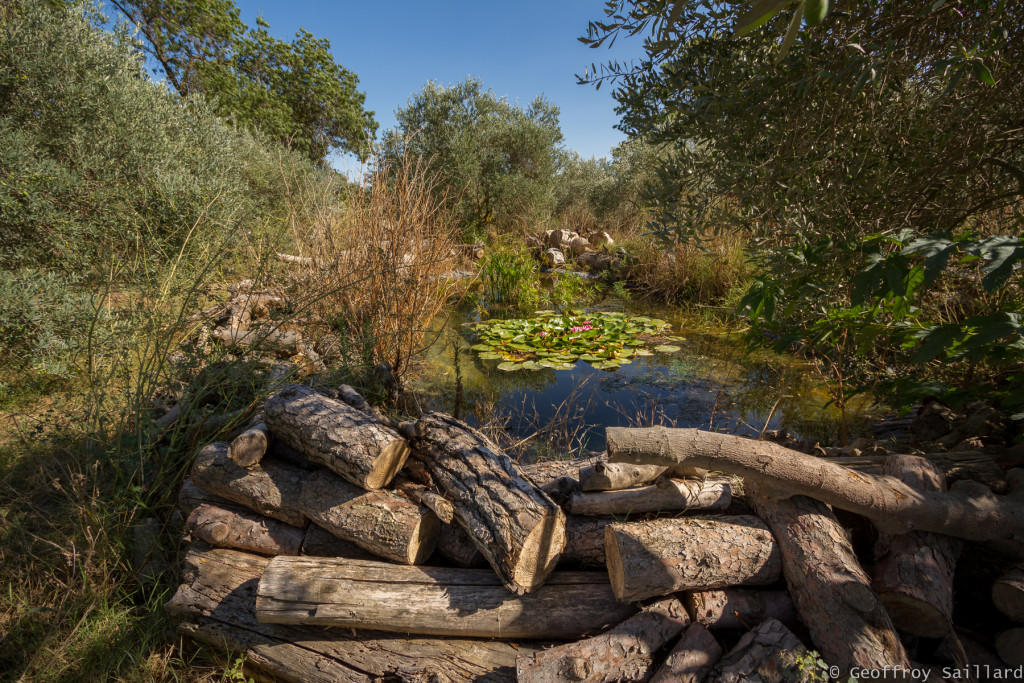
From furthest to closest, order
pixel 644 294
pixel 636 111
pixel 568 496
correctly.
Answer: pixel 644 294 < pixel 636 111 < pixel 568 496

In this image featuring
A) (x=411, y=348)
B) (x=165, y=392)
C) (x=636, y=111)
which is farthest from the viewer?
(x=411, y=348)

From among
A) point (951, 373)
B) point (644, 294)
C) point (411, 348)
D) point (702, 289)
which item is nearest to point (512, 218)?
point (644, 294)

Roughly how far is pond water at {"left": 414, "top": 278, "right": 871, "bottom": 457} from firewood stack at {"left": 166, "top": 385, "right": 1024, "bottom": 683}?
5.06ft

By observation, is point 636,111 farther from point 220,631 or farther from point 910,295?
point 220,631

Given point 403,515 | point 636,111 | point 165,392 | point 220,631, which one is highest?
point 636,111

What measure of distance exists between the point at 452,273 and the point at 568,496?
11.8 feet

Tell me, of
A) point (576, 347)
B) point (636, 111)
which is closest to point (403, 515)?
point (636, 111)

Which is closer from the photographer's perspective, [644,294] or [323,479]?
[323,479]

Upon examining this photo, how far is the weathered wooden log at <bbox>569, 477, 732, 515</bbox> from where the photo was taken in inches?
82.5

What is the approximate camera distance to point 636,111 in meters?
2.37

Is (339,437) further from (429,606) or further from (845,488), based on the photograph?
(845,488)

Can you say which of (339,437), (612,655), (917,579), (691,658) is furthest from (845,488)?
(339,437)

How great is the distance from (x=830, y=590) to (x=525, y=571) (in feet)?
3.42

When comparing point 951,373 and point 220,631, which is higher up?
point 951,373
